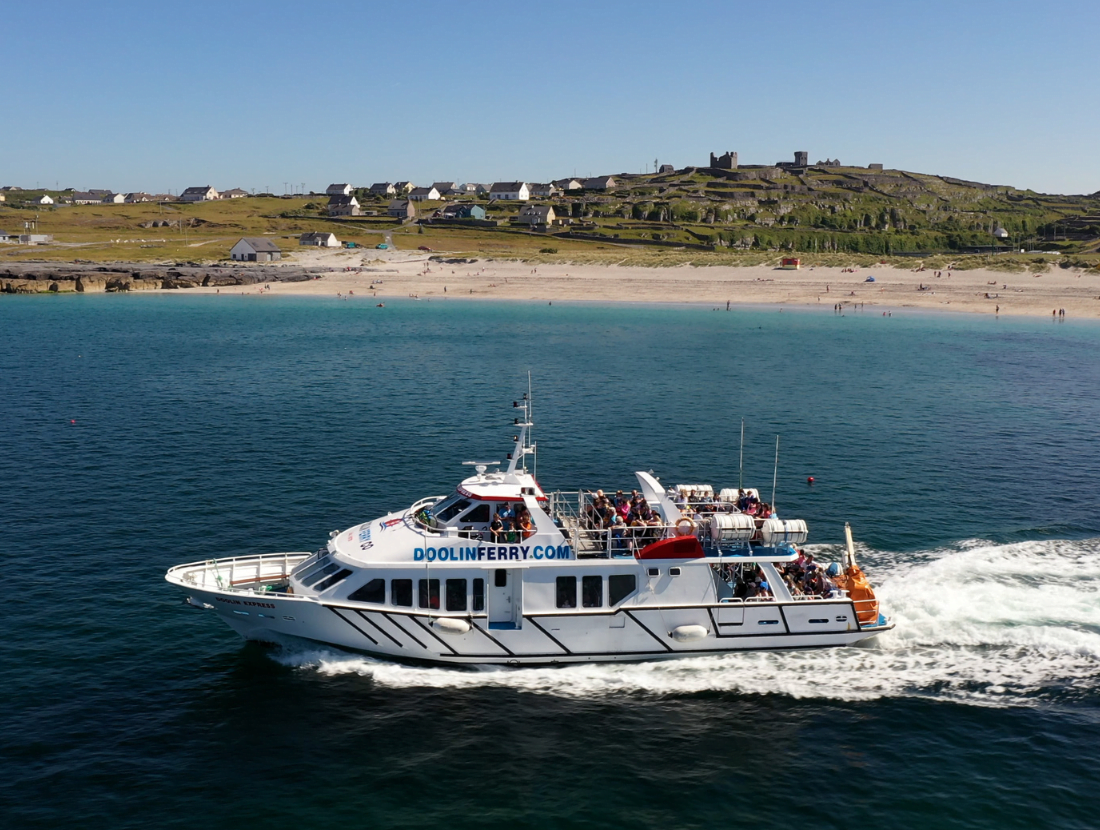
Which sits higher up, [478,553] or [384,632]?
[478,553]

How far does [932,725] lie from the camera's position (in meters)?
22.8

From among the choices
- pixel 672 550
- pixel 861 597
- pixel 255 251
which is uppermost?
pixel 255 251

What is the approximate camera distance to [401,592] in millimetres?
25016

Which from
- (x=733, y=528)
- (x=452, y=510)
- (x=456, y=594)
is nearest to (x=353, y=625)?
(x=456, y=594)

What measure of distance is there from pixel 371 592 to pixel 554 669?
18.0ft

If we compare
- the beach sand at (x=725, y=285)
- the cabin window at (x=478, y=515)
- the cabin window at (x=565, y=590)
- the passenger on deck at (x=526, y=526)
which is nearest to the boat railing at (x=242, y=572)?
the cabin window at (x=478, y=515)

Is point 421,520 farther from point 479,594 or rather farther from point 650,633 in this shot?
point 650,633

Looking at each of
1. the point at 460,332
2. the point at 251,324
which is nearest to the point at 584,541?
the point at 460,332

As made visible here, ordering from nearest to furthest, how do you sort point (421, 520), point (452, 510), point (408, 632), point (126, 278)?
point (408, 632) < point (452, 510) < point (421, 520) < point (126, 278)

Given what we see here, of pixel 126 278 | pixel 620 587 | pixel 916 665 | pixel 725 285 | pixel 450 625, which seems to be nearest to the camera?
pixel 450 625

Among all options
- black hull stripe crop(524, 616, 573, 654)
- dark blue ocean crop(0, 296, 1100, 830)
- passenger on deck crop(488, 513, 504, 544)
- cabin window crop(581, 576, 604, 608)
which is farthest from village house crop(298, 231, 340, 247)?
black hull stripe crop(524, 616, 573, 654)

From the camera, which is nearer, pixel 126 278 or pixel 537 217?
pixel 126 278

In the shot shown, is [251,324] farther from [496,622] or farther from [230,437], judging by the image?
[496,622]

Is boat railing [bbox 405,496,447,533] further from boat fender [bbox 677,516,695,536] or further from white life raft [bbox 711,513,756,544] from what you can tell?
white life raft [bbox 711,513,756,544]
